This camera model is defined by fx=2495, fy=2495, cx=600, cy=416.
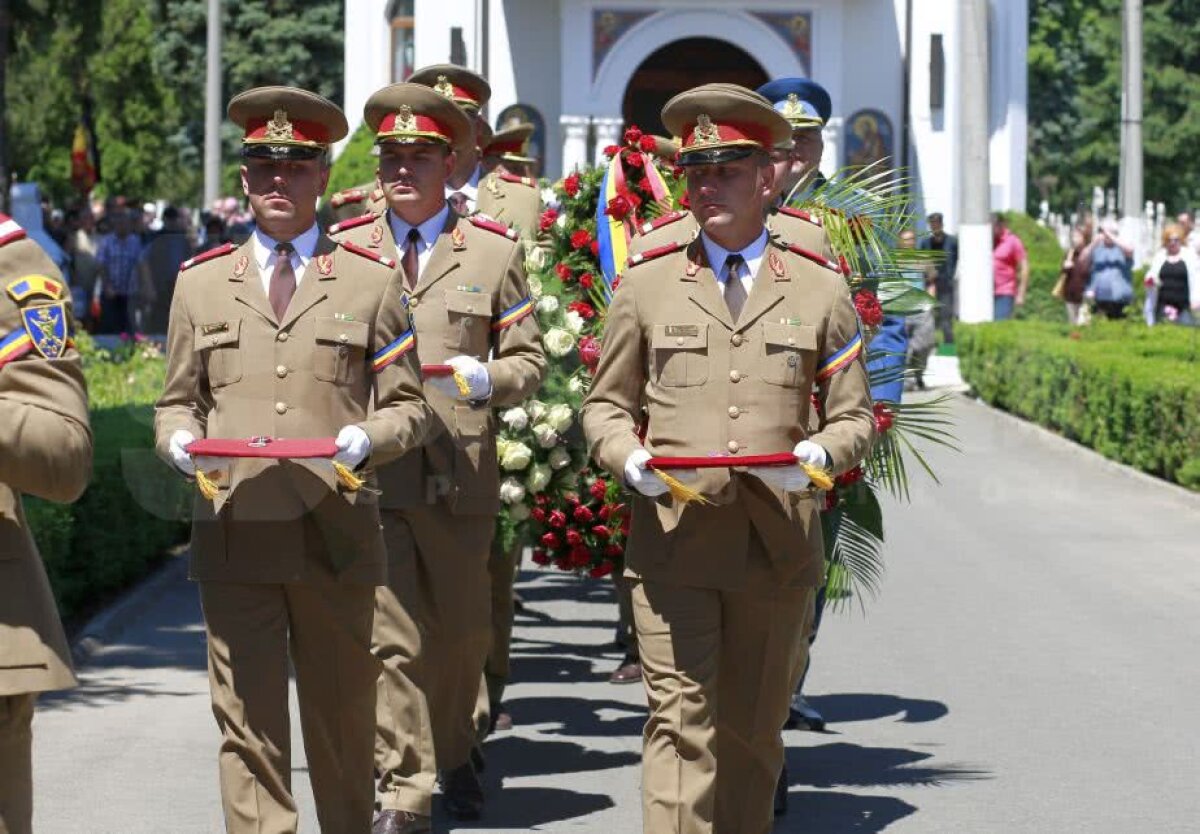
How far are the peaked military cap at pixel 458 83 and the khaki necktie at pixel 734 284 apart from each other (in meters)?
2.71

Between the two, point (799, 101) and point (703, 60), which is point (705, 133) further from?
point (703, 60)

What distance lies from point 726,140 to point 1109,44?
7003 cm

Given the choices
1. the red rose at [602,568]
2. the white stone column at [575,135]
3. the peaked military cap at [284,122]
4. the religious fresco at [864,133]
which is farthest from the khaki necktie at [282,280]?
the religious fresco at [864,133]

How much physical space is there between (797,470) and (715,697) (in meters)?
0.74

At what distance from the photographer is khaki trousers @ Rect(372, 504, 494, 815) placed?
7879mm

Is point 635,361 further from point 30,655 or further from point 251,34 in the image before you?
point 251,34

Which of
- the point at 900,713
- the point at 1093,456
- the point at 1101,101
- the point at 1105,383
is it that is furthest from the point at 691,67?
the point at 1101,101

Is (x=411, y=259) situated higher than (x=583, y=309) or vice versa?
(x=411, y=259)

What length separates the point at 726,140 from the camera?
666cm

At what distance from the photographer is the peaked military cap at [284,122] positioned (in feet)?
21.8

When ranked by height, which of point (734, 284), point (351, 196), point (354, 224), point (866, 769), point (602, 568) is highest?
point (351, 196)

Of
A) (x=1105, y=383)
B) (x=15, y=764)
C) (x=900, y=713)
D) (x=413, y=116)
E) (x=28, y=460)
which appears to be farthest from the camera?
(x=1105, y=383)

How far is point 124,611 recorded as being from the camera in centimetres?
1270

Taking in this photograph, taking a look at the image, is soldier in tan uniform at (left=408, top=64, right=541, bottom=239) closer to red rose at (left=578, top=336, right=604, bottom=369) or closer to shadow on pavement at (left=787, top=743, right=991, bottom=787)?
red rose at (left=578, top=336, right=604, bottom=369)
